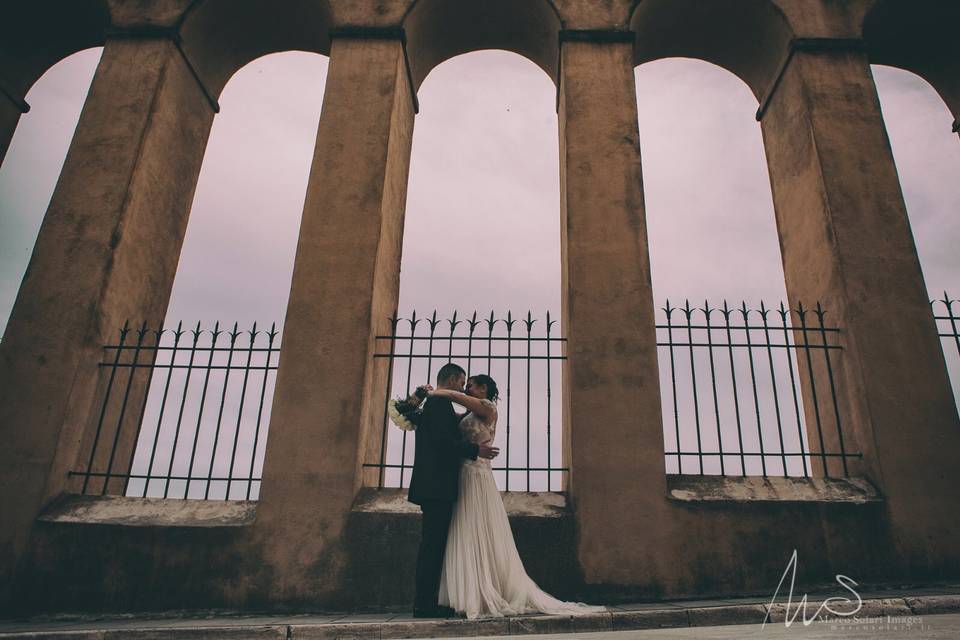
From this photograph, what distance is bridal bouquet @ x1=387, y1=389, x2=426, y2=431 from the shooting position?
443cm

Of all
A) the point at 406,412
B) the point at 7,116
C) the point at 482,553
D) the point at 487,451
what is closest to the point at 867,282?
the point at 487,451

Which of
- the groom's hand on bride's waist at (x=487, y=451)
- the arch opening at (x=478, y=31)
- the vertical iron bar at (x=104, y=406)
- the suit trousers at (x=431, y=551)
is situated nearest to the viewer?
the suit trousers at (x=431, y=551)

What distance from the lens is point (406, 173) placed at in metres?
7.55

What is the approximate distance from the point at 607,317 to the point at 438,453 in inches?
94.7

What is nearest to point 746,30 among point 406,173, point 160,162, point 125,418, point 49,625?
point 406,173

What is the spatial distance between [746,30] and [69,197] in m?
8.40

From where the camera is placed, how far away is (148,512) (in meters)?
5.30

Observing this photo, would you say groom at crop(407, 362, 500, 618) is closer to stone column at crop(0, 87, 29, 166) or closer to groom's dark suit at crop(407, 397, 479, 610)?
groom's dark suit at crop(407, 397, 479, 610)

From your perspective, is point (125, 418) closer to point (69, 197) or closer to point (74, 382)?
point (74, 382)

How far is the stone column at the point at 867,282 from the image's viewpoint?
5.39 m

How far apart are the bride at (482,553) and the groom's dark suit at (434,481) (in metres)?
0.10

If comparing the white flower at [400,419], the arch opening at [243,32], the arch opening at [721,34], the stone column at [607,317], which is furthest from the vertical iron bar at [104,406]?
the arch opening at [721,34]

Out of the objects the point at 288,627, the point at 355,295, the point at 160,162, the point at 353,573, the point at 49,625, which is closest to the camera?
the point at 288,627

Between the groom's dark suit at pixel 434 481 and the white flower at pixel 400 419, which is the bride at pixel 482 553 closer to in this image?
the groom's dark suit at pixel 434 481
